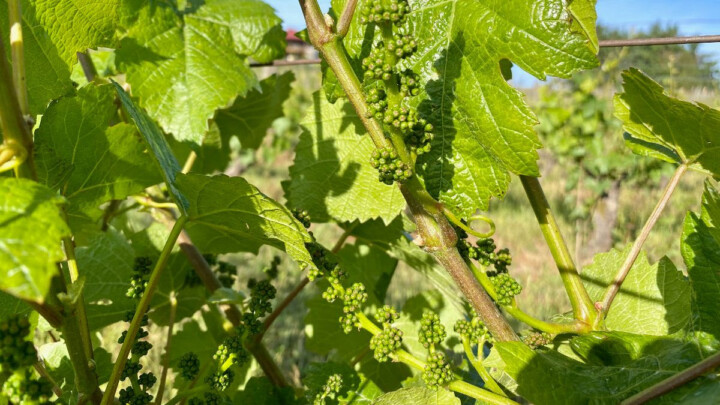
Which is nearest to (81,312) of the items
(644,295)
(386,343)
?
(386,343)

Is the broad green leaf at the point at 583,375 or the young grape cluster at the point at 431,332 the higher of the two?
the broad green leaf at the point at 583,375

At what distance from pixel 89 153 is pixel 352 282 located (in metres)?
0.93

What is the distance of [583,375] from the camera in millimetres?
964

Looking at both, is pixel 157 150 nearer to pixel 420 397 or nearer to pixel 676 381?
pixel 420 397

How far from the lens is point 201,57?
1.73 metres

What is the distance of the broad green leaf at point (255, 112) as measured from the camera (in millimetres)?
1993

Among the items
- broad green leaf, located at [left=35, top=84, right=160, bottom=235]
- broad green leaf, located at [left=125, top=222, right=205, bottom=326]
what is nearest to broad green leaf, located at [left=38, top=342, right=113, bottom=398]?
broad green leaf, located at [left=125, top=222, right=205, bottom=326]

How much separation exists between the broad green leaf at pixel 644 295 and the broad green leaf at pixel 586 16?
535 mm

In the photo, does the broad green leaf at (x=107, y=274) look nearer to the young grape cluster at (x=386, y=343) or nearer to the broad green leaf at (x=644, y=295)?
the young grape cluster at (x=386, y=343)

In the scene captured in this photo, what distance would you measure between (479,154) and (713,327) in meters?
0.46

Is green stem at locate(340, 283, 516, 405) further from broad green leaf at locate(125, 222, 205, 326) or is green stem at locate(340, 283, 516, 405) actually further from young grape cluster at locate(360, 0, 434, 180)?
broad green leaf at locate(125, 222, 205, 326)

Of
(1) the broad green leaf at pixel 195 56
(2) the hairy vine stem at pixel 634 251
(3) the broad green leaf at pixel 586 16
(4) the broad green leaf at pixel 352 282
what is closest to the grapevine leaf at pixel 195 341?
(4) the broad green leaf at pixel 352 282

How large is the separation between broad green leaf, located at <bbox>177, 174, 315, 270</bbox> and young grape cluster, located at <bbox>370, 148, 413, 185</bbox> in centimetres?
17

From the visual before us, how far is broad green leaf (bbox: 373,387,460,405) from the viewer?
1092mm
